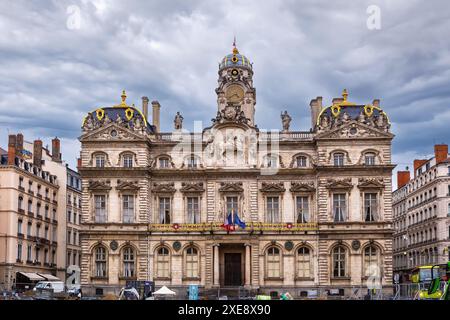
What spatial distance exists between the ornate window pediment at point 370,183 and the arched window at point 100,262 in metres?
25.0

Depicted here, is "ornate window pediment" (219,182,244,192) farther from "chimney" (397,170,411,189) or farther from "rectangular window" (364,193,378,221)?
"chimney" (397,170,411,189)

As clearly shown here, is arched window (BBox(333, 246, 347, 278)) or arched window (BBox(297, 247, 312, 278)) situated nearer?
arched window (BBox(333, 246, 347, 278))

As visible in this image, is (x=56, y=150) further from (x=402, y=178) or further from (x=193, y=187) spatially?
(x=402, y=178)

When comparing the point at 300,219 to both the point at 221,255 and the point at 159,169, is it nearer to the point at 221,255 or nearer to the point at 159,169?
the point at 221,255

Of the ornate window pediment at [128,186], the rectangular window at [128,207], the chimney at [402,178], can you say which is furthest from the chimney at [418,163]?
Answer: the rectangular window at [128,207]

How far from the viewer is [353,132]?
59156 millimetres

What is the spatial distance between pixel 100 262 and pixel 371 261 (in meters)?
25.4

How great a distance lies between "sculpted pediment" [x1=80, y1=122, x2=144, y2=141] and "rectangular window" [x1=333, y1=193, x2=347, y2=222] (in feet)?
64.5

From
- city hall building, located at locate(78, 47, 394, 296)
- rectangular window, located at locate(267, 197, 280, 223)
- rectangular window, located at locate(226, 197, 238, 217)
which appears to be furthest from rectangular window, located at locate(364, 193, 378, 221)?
rectangular window, located at locate(226, 197, 238, 217)

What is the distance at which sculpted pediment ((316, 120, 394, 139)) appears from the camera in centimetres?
5881

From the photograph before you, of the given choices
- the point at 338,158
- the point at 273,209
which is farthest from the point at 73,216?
the point at 338,158

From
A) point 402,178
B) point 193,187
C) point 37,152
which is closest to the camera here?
point 193,187

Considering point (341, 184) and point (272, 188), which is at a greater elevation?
point (341, 184)

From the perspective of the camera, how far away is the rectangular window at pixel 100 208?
59.2 metres
